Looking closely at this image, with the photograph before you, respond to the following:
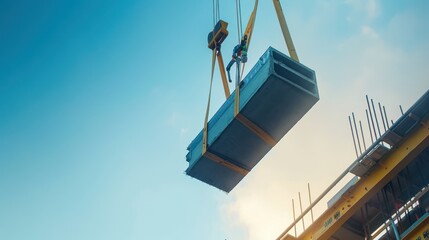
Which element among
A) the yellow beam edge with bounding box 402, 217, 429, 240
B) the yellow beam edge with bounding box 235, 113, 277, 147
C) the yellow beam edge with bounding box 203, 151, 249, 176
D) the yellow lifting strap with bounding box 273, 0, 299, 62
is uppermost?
the yellow lifting strap with bounding box 273, 0, 299, 62

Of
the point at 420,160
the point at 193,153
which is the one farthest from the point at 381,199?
the point at 193,153

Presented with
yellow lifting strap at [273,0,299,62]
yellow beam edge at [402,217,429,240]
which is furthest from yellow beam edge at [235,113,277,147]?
yellow beam edge at [402,217,429,240]

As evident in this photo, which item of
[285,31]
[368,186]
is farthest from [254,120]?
[285,31]

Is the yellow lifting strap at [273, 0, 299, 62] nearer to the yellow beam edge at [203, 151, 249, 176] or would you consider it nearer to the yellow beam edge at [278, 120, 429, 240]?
the yellow beam edge at [203, 151, 249, 176]

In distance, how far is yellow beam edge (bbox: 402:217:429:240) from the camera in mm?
7848

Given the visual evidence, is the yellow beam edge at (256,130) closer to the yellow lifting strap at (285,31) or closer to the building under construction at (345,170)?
the building under construction at (345,170)

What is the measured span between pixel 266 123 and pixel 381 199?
2.78 meters

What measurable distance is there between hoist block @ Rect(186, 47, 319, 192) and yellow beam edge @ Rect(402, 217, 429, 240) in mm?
2968

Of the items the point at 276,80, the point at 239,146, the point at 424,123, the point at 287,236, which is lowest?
the point at 287,236

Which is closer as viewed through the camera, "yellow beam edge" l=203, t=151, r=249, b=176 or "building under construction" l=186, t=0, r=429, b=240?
"building under construction" l=186, t=0, r=429, b=240

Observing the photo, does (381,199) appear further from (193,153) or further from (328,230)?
(193,153)

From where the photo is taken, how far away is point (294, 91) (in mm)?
9188

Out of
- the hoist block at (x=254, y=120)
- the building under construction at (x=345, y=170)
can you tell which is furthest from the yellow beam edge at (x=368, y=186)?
the hoist block at (x=254, y=120)

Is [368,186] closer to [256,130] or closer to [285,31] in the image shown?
[256,130]
